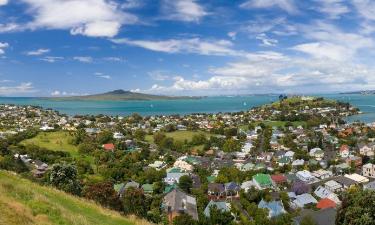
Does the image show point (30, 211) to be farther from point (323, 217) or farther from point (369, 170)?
point (369, 170)

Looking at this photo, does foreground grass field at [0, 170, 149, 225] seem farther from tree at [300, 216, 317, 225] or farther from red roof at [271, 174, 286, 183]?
red roof at [271, 174, 286, 183]

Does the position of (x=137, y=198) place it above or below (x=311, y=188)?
above

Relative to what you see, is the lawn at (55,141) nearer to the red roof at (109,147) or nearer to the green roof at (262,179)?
the red roof at (109,147)

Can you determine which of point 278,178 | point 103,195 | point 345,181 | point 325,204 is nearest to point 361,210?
point 325,204

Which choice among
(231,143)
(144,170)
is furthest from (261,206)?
(231,143)

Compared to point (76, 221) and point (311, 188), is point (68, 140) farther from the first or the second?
point (76, 221)

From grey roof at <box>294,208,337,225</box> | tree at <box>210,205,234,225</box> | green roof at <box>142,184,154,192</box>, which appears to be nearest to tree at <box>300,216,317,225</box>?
grey roof at <box>294,208,337,225</box>
